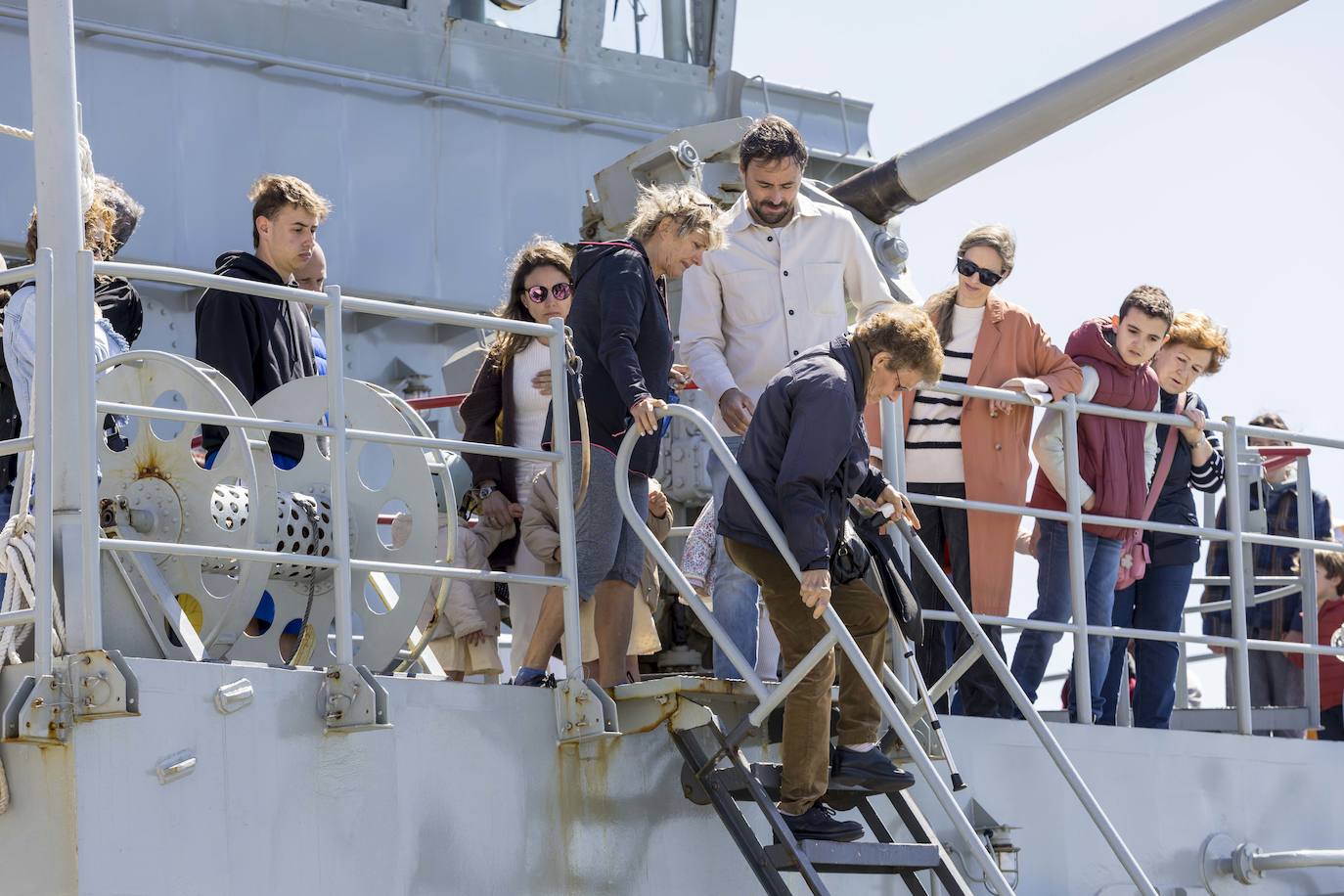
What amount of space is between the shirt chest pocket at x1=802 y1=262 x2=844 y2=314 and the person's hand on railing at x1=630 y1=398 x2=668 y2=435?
1.12m

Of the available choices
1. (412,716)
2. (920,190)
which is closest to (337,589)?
(412,716)

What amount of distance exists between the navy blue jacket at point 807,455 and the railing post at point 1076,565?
1518 millimetres

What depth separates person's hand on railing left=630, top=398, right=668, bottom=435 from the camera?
19.1ft

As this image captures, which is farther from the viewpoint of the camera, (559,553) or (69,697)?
(559,553)

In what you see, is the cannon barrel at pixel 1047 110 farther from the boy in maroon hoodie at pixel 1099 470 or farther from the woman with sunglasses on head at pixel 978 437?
the woman with sunglasses on head at pixel 978 437

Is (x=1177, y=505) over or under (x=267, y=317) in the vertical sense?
under

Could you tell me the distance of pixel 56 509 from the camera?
4.98m

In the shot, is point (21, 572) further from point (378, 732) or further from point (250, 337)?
point (250, 337)

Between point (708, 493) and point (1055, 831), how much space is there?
6.71ft

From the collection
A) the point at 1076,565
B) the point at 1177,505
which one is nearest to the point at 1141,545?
the point at 1177,505

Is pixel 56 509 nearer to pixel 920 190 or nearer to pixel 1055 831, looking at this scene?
pixel 1055 831

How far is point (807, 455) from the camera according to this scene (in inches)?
216

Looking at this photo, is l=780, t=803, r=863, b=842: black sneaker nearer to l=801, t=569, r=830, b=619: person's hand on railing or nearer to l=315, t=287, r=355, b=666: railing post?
l=801, t=569, r=830, b=619: person's hand on railing

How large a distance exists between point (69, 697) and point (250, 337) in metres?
1.47
